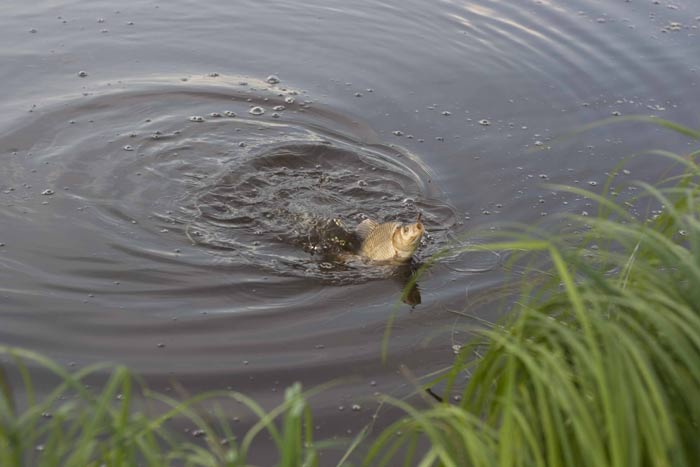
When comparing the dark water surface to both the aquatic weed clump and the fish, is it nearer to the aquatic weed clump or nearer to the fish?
the fish

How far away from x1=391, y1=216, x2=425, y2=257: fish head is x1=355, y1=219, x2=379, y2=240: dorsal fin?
30 centimetres

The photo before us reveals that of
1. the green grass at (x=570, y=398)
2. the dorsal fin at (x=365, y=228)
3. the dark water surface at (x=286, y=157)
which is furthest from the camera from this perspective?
the dorsal fin at (x=365, y=228)

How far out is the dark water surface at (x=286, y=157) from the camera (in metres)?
4.88

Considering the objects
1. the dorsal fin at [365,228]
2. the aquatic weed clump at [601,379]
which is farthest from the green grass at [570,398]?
the dorsal fin at [365,228]

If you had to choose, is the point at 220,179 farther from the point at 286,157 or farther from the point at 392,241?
the point at 392,241

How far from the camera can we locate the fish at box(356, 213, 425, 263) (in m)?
5.61

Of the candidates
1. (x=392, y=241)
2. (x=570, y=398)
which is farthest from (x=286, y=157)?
(x=570, y=398)

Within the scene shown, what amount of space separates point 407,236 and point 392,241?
0.10 meters

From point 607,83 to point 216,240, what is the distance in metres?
4.16

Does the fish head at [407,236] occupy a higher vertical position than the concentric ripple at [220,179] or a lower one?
higher

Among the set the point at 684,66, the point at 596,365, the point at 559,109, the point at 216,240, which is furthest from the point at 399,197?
the point at 596,365

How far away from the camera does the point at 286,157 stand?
6.89 metres

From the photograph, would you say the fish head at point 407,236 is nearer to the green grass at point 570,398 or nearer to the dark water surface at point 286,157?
the dark water surface at point 286,157

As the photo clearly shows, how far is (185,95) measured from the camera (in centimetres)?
763
